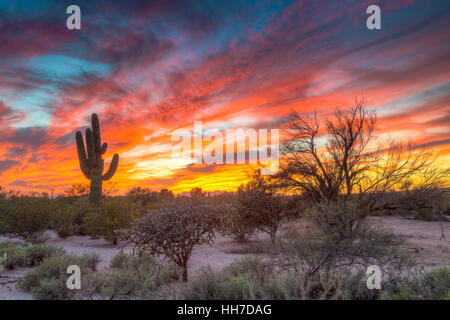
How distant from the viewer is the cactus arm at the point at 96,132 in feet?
78.8

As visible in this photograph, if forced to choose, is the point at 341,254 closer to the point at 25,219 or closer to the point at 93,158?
the point at 25,219

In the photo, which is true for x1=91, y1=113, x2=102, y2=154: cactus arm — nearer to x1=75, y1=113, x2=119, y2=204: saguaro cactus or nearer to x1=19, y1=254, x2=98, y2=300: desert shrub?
x1=75, y1=113, x2=119, y2=204: saguaro cactus

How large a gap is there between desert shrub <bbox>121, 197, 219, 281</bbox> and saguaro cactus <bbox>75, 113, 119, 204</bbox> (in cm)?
1662

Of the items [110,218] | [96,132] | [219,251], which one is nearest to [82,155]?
[96,132]

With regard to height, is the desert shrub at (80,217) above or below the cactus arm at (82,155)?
below

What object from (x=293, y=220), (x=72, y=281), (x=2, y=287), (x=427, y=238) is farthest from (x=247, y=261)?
(x=427, y=238)

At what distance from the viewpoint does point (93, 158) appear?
2497 cm

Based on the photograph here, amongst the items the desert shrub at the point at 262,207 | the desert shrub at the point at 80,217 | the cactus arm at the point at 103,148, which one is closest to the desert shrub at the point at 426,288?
the desert shrub at the point at 262,207

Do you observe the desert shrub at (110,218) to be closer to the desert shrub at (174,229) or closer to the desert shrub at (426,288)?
the desert shrub at (174,229)

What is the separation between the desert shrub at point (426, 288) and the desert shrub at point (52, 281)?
276 inches

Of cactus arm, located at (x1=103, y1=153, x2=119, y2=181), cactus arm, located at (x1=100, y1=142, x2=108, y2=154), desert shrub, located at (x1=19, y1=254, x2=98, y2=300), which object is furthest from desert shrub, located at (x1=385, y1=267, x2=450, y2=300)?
cactus arm, located at (x1=103, y1=153, x2=119, y2=181)

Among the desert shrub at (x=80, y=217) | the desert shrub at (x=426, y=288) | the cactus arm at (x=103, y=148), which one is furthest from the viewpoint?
the cactus arm at (x=103, y=148)

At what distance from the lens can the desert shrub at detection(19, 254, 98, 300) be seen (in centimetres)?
756
